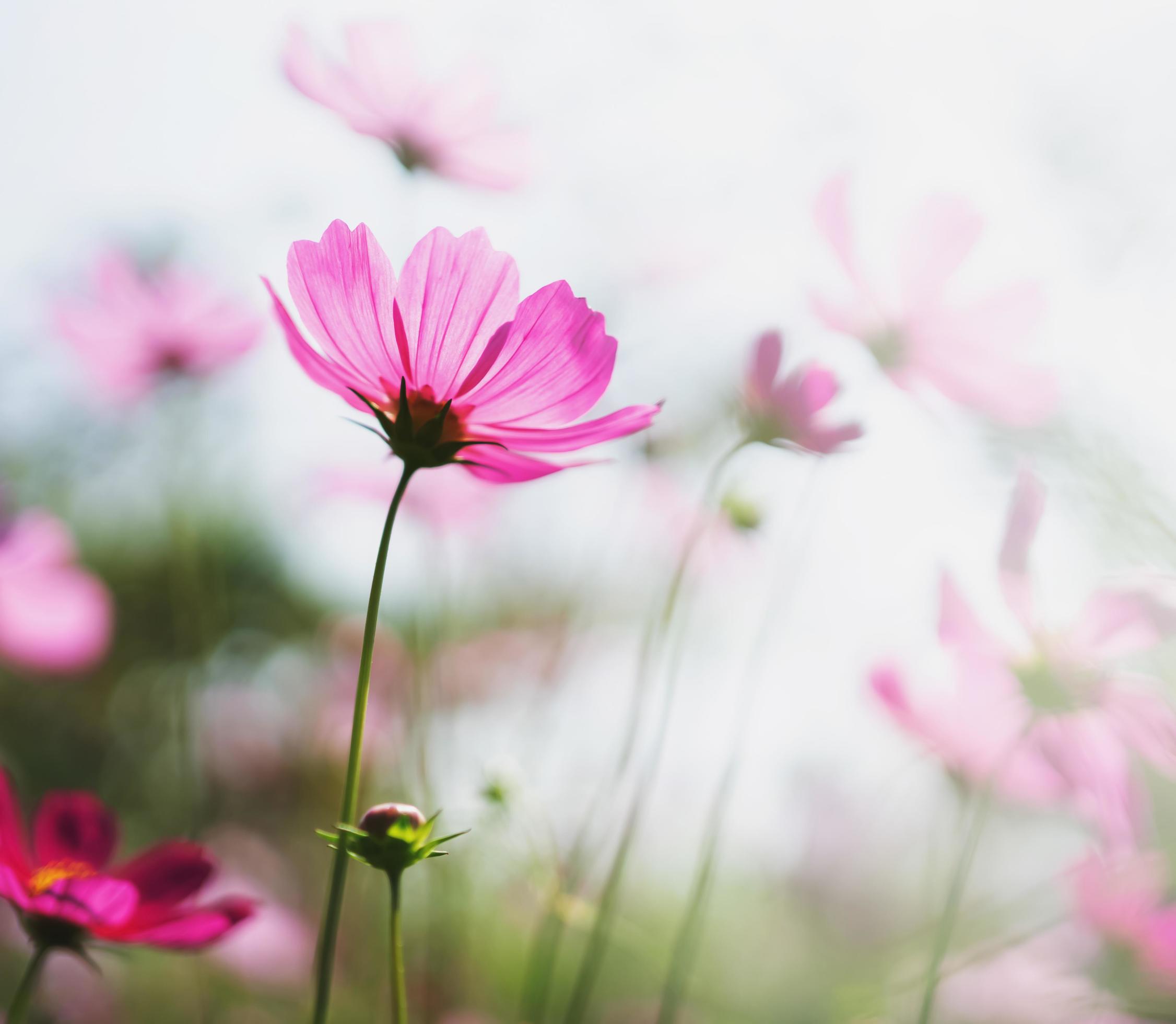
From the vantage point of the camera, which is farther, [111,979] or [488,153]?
[111,979]

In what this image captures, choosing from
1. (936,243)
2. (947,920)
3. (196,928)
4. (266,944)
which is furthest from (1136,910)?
(266,944)

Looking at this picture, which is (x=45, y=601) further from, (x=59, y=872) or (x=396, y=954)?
(x=396, y=954)

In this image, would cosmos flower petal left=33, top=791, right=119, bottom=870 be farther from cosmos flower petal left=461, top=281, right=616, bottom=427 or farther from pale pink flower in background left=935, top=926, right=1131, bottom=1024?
pale pink flower in background left=935, top=926, right=1131, bottom=1024

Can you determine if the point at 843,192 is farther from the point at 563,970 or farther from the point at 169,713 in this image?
the point at 169,713

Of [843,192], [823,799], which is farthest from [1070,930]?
[843,192]

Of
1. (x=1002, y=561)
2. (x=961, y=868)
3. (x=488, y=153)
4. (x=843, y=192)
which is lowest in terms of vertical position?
(x=961, y=868)

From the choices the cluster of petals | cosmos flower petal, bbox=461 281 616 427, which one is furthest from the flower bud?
the cluster of petals
